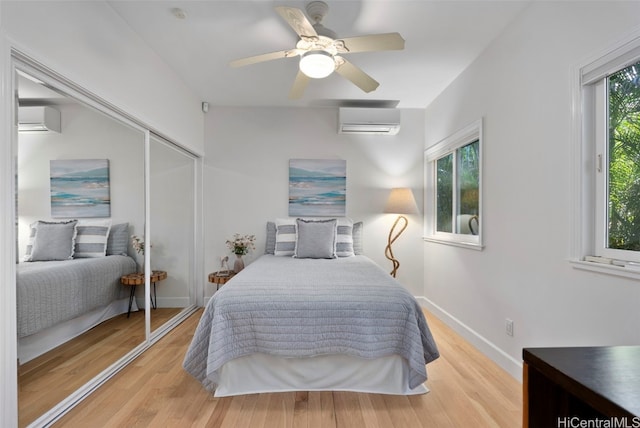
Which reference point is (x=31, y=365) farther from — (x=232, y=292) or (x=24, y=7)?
(x=24, y=7)

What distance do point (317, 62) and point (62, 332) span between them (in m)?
2.25

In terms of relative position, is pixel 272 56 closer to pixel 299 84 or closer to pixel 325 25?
pixel 299 84

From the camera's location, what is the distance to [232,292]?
6.41ft

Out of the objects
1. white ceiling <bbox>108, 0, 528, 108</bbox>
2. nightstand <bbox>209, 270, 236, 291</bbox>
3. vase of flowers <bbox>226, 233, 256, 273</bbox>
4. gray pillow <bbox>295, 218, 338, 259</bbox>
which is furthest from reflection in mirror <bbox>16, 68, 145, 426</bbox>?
gray pillow <bbox>295, 218, 338, 259</bbox>

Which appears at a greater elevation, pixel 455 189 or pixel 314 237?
pixel 455 189

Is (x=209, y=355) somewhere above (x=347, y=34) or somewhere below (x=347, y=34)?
below

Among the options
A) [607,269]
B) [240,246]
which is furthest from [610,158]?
[240,246]

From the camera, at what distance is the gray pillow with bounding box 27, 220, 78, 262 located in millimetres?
1618

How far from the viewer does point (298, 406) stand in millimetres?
Result: 1866

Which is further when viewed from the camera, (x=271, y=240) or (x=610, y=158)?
(x=271, y=240)

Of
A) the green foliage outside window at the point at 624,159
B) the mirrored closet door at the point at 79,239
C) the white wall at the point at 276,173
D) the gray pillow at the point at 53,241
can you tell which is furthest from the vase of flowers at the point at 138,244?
the green foliage outside window at the point at 624,159

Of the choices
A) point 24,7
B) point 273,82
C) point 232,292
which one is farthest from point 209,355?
point 273,82

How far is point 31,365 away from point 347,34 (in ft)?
9.36

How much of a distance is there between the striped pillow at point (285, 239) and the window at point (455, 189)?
167 centimetres
